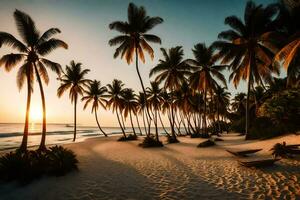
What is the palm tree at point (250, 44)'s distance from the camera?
18.6 m

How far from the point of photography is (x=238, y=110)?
50250 mm

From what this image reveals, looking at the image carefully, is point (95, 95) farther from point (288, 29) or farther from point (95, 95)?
point (288, 29)

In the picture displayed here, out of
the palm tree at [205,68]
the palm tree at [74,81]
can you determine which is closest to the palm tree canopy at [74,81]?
the palm tree at [74,81]

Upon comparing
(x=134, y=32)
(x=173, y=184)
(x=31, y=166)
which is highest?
(x=134, y=32)

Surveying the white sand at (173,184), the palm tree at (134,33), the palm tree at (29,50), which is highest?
the palm tree at (134,33)

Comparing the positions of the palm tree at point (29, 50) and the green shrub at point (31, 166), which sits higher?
the palm tree at point (29, 50)

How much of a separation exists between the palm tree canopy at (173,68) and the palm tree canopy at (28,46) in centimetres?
1363

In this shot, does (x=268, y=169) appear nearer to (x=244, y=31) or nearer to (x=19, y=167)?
(x=19, y=167)

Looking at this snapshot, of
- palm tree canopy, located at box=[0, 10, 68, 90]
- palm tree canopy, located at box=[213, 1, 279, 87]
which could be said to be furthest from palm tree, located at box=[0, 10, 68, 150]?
palm tree canopy, located at box=[213, 1, 279, 87]

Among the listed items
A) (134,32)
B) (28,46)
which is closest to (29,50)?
(28,46)

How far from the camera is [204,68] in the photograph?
2773 cm

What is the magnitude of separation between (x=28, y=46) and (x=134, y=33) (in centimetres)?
1041

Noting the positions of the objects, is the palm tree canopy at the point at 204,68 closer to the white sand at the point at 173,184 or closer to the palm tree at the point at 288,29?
the palm tree at the point at 288,29

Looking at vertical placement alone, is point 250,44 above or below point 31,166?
above
